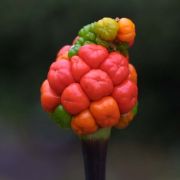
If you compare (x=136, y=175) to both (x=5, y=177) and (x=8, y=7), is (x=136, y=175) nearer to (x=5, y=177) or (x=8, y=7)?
(x=5, y=177)

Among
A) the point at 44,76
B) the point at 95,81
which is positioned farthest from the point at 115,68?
the point at 44,76

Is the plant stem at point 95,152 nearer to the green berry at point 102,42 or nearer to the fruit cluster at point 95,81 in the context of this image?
the fruit cluster at point 95,81

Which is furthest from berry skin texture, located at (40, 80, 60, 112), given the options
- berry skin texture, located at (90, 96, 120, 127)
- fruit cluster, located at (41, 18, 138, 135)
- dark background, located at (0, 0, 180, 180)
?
dark background, located at (0, 0, 180, 180)

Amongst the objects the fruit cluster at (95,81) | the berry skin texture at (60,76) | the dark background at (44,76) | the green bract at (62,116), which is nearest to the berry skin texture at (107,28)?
the fruit cluster at (95,81)

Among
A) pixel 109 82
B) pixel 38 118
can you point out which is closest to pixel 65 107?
pixel 109 82

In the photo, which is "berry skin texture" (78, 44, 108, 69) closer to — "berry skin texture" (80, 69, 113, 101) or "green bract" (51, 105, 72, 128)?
"berry skin texture" (80, 69, 113, 101)
